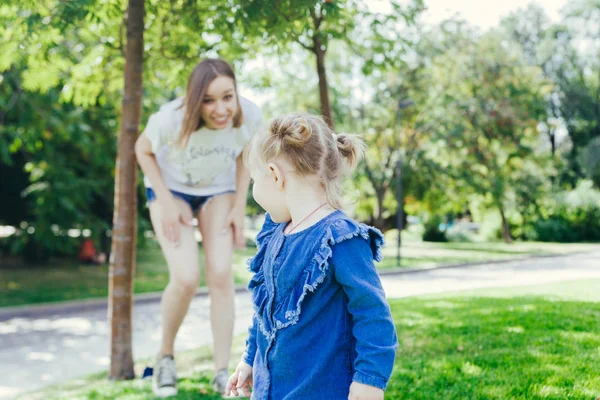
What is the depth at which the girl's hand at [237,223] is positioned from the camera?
4.03 metres

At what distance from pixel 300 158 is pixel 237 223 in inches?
79.7

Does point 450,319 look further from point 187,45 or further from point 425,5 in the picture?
point 187,45

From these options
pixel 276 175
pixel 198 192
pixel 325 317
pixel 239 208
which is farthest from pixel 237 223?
pixel 325 317

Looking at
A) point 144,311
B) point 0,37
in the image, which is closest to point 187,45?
point 0,37

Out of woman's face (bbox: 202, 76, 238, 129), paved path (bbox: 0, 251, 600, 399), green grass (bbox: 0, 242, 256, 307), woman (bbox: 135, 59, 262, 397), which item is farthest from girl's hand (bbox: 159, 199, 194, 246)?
green grass (bbox: 0, 242, 256, 307)

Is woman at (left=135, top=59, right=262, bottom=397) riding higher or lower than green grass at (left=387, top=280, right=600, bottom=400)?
higher

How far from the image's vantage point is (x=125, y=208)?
4.73 meters

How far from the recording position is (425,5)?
585 cm

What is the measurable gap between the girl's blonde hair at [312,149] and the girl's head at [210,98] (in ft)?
5.15

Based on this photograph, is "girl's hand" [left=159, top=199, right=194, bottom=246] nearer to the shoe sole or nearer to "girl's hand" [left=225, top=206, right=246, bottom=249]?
"girl's hand" [left=225, top=206, right=246, bottom=249]

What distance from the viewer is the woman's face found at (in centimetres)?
367

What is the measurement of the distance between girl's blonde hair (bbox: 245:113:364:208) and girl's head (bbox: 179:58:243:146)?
1570 mm

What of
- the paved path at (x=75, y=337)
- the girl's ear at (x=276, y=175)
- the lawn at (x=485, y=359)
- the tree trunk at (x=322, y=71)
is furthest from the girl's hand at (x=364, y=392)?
the paved path at (x=75, y=337)

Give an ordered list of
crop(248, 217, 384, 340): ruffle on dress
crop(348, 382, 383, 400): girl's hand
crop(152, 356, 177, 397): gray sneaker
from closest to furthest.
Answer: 1. crop(348, 382, 383, 400): girl's hand
2. crop(248, 217, 384, 340): ruffle on dress
3. crop(152, 356, 177, 397): gray sneaker
